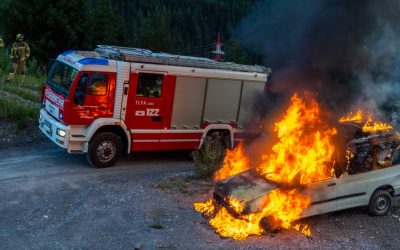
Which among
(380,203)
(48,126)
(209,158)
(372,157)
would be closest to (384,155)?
(372,157)

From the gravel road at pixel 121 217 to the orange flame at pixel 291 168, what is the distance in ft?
0.83

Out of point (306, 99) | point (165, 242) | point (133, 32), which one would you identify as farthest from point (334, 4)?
point (133, 32)

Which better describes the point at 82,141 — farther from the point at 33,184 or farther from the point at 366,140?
the point at 366,140

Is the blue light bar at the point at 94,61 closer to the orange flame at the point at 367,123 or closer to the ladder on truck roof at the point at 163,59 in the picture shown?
the ladder on truck roof at the point at 163,59

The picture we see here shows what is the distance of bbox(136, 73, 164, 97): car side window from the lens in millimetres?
11453

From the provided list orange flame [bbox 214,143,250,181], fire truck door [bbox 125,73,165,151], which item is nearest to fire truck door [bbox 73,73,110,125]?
fire truck door [bbox 125,73,165,151]

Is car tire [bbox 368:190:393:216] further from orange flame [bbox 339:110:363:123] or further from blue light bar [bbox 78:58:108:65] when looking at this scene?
blue light bar [bbox 78:58:108:65]

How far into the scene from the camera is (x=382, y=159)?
9.67 metres

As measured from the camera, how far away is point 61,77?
453 inches

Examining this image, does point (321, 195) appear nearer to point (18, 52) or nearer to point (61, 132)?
point (61, 132)

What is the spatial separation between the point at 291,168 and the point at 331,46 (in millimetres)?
3332

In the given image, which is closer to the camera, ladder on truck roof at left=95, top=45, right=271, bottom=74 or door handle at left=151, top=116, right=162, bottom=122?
ladder on truck roof at left=95, top=45, right=271, bottom=74

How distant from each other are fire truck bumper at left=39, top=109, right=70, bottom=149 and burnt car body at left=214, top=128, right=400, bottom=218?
13.2 ft

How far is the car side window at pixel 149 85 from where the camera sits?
1145cm
